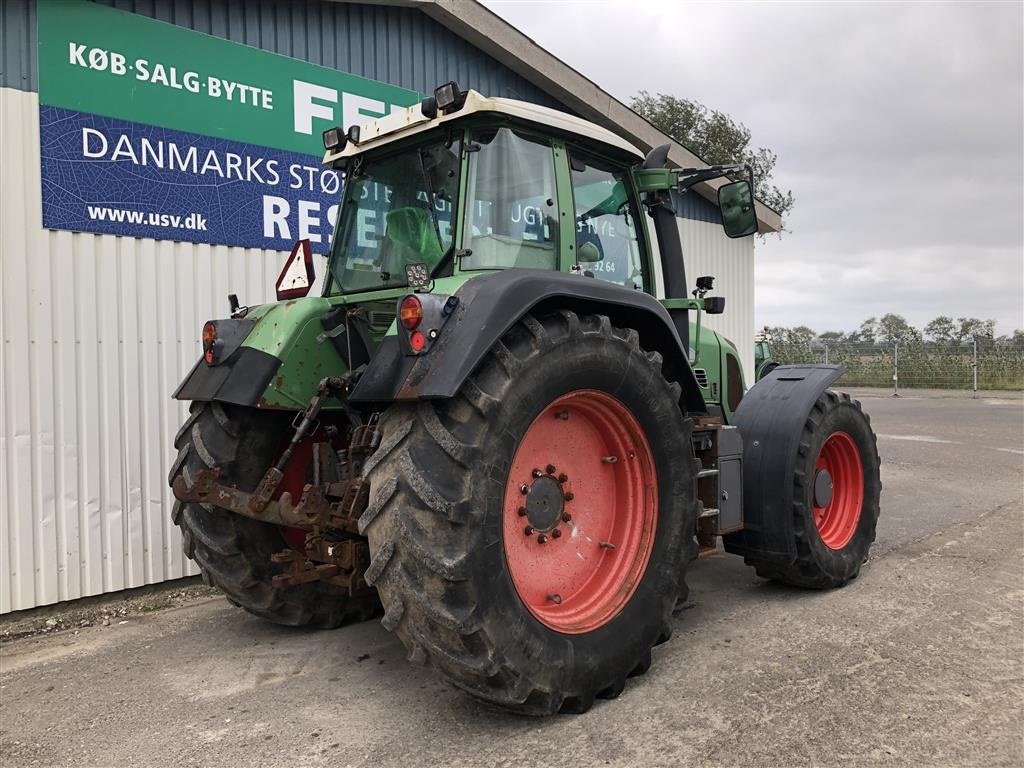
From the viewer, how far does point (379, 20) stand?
6480mm

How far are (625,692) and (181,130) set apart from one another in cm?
469

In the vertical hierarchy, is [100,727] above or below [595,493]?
below

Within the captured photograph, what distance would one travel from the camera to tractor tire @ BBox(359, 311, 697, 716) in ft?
8.91

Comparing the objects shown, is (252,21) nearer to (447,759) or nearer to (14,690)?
(14,690)

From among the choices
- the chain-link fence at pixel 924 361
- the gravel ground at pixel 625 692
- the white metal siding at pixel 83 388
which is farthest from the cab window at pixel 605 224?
the chain-link fence at pixel 924 361

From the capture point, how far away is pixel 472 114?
3469mm

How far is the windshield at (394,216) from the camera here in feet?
12.0

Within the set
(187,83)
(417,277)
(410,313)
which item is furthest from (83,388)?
(410,313)

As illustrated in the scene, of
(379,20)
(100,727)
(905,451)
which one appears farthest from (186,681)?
(905,451)

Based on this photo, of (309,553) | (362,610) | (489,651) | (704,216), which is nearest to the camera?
(489,651)

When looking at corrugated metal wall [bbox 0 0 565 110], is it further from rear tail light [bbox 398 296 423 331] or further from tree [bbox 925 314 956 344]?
tree [bbox 925 314 956 344]

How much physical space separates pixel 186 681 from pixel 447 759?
163 cm

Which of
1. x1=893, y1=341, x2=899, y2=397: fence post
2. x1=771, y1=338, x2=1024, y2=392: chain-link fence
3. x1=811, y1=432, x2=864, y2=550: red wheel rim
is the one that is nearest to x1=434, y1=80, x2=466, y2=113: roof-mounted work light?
x1=811, y1=432, x2=864, y2=550: red wheel rim

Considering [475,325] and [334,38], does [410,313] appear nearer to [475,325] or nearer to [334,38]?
[475,325]
